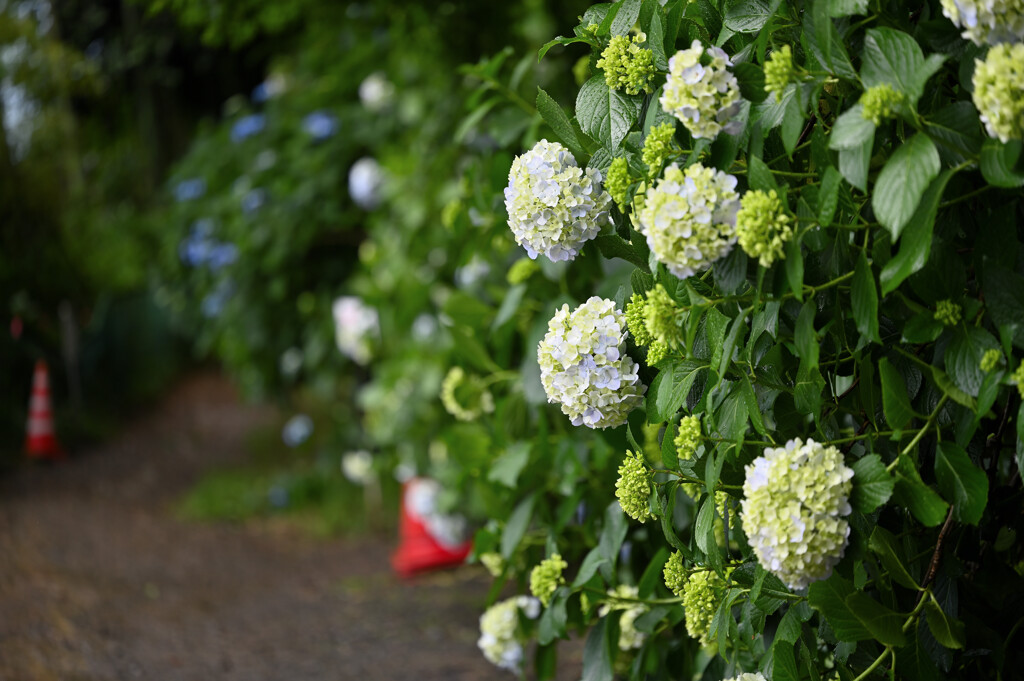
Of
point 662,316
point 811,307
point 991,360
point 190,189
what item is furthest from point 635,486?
point 190,189

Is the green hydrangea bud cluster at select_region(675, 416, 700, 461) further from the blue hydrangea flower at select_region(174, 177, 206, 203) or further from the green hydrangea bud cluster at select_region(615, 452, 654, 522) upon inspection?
the blue hydrangea flower at select_region(174, 177, 206, 203)

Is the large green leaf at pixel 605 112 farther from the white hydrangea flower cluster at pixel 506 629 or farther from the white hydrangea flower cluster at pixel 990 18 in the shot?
the white hydrangea flower cluster at pixel 506 629

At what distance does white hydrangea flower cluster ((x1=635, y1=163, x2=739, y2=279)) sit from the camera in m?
0.96

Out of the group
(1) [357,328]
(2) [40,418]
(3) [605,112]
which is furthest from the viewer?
(2) [40,418]

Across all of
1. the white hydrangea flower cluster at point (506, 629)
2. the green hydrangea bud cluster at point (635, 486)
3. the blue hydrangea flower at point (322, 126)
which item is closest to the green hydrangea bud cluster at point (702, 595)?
the green hydrangea bud cluster at point (635, 486)

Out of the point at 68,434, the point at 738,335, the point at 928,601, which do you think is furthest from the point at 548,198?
the point at 68,434

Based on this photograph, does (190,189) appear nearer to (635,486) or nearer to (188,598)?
(188,598)

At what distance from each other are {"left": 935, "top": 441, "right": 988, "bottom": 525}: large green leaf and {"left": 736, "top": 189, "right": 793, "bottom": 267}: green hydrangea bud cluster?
0.29 meters

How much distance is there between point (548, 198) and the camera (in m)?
1.15

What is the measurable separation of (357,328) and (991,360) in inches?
121

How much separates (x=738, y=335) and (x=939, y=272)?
0.22 metres

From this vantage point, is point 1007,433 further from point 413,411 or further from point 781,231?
point 413,411

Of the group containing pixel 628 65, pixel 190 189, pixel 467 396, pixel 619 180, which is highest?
pixel 628 65

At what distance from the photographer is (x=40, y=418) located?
475 centimetres
